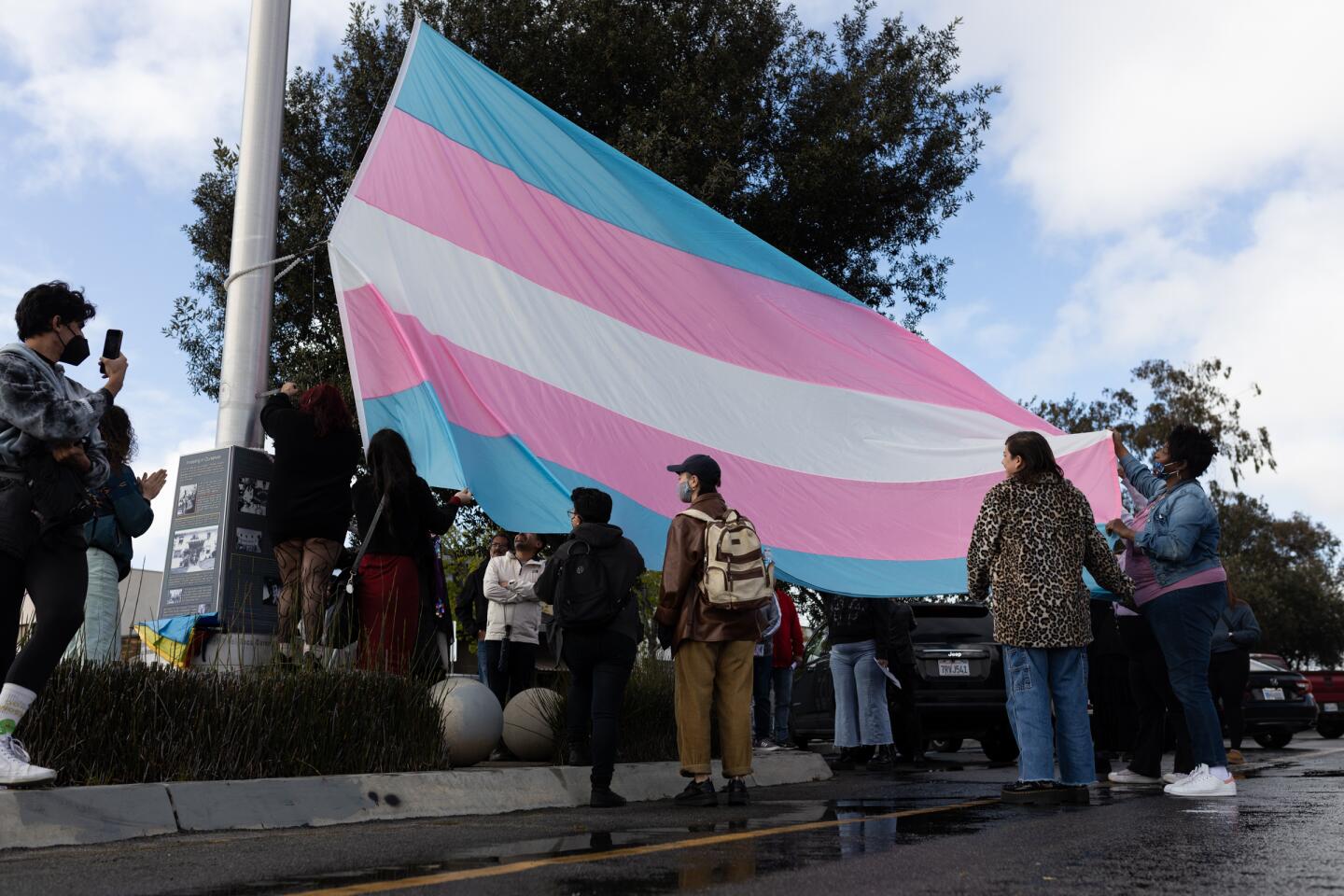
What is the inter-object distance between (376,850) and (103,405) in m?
2.06

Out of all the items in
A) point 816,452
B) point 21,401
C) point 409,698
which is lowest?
point 409,698

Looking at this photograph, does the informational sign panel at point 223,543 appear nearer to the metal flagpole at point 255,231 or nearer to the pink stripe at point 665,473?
the metal flagpole at point 255,231

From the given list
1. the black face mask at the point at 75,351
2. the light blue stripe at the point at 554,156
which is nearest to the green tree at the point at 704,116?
the light blue stripe at the point at 554,156

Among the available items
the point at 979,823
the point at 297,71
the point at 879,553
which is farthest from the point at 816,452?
the point at 297,71

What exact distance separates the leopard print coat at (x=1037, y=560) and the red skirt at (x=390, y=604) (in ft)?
10.3

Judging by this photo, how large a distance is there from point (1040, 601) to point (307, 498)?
4014 millimetres

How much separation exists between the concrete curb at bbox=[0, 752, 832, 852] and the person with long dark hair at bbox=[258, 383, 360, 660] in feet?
4.83

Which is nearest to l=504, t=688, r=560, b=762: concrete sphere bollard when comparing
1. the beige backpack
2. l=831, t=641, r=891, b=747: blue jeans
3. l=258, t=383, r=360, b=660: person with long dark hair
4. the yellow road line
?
l=258, t=383, r=360, b=660: person with long dark hair

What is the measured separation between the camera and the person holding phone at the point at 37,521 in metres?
4.91

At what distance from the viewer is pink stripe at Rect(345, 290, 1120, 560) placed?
25.3 ft

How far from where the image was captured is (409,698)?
6.91 m

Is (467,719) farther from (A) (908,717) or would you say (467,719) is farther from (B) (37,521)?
(A) (908,717)

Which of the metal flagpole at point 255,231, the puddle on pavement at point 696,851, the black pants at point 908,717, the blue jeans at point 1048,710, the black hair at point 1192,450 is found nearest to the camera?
the puddle on pavement at point 696,851

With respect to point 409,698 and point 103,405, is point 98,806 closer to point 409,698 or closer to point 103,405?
point 103,405
